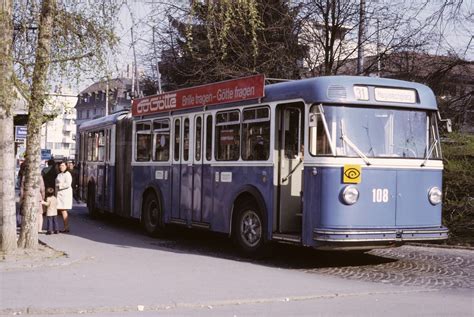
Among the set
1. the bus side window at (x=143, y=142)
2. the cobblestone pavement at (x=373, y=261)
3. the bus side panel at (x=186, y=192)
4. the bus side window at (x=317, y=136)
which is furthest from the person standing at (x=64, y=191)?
the bus side window at (x=317, y=136)

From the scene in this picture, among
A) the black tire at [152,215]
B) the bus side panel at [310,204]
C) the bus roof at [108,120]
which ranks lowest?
the black tire at [152,215]

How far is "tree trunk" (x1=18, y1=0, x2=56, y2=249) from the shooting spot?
1207 centimetres

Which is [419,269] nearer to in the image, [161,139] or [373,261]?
[373,261]

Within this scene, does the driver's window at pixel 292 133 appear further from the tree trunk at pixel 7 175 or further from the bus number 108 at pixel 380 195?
the tree trunk at pixel 7 175

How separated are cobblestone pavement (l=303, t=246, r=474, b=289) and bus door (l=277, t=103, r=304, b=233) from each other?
0.93 metres

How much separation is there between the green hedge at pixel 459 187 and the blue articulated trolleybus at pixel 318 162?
4.89 meters

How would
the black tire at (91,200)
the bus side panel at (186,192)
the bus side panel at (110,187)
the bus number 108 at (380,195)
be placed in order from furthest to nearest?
1. the black tire at (91,200)
2. the bus side panel at (110,187)
3. the bus side panel at (186,192)
4. the bus number 108 at (380,195)

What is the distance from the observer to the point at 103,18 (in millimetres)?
12305

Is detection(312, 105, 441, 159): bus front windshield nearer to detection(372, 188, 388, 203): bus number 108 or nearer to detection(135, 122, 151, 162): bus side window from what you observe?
detection(372, 188, 388, 203): bus number 108

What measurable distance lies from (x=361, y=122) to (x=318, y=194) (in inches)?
54.3

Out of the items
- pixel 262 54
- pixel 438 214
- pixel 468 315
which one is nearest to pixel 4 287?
pixel 468 315

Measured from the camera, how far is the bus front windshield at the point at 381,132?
11.4 m

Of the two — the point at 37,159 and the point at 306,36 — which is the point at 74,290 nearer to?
the point at 37,159

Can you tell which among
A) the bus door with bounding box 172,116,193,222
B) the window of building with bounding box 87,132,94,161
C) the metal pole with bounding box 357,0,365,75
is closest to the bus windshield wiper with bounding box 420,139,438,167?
the bus door with bounding box 172,116,193,222
